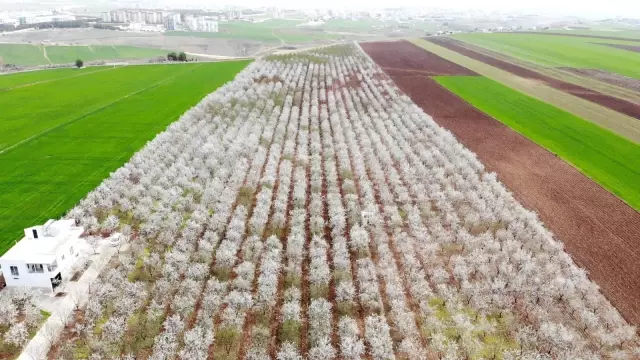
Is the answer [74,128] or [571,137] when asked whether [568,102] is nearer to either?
[571,137]

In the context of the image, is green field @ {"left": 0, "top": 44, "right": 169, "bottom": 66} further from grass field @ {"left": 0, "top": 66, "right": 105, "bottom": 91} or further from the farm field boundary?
the farm field boundary

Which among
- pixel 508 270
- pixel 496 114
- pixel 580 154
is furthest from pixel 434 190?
pixel 496 114

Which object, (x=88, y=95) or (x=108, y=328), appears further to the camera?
(x=88, y=95)

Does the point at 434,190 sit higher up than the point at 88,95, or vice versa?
the point at 88,95

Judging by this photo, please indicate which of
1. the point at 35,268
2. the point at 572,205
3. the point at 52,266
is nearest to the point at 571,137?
the point at 572,205

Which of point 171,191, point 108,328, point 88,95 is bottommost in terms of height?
point 108,328

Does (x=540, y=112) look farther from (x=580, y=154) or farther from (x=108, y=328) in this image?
(x=108, y=328)

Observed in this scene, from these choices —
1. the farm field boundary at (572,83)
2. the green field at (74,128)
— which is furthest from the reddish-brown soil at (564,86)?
the green field at (74,128)

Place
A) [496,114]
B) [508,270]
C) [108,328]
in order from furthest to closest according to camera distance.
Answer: [496,114], [508,270], [108,328]
